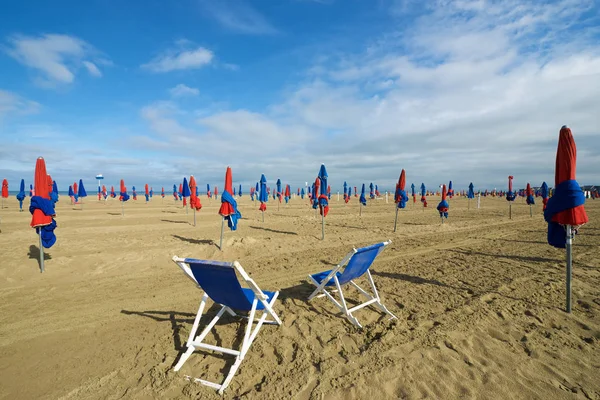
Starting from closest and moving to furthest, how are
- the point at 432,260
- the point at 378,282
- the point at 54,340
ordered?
1. the point at 54,340
2. the point at 378,282
3. the point at 432,260

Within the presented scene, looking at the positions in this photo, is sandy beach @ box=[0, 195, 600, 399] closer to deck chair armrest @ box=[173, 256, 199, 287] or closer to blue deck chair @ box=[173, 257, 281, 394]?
blue deck chair @ box=[173, 257, 281, 394]

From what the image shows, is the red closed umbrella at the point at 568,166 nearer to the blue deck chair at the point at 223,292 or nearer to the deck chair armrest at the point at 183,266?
the blue deck chair at the point at 223,292

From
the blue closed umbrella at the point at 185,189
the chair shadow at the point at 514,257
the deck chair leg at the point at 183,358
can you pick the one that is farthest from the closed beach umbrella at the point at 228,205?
the blue closed umbrella at the point at 185,189

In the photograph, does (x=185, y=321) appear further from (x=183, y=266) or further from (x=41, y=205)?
(x=41, y=205)

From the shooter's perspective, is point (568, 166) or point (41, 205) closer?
point (568, 166)

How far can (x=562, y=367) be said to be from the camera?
2.91 m

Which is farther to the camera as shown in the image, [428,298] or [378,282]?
[378,282]

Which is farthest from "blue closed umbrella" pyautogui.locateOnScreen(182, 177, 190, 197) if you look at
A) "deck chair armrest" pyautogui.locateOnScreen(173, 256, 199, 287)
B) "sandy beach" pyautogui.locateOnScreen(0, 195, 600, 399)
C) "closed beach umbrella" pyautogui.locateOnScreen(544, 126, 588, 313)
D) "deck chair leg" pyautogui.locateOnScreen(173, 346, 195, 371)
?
"closed beach umbrella" pyautogui.locateOnScreen(544, 126, 588, 313)

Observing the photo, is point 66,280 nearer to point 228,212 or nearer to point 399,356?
point 228,212

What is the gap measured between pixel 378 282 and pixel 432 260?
255 centimetres

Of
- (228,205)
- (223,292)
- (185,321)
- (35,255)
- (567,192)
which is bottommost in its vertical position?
(185,321)

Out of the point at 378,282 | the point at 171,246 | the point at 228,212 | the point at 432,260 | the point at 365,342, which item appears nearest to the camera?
the point at 365,342

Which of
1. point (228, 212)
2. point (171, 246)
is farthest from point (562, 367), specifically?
point (171, 246)

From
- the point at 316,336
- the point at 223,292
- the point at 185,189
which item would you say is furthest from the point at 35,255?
the point at 185,189
